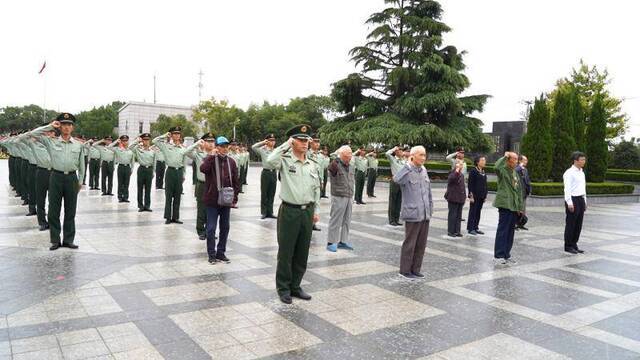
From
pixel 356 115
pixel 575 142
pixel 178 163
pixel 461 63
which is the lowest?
pixel 178 163

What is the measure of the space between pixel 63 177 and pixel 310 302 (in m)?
4.81

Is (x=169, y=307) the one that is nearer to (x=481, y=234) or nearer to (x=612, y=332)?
(x=612, y=332)

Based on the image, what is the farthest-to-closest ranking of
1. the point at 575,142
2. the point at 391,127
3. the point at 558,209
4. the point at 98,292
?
1. the point at 391,127
2. the point at 575,142
3. the point at 558,209
4. the point at 98,292

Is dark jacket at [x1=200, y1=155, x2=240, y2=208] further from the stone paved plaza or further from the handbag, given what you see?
the stone paved plaza

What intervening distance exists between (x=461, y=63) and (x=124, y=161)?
20.6m

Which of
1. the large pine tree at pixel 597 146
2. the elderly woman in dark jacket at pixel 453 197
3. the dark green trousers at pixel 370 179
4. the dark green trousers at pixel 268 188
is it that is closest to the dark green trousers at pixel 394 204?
the elderly woman in dark jacket at pixel 453 197

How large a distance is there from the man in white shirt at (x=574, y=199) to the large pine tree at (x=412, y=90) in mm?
16779

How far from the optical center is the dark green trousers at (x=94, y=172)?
18.4 m

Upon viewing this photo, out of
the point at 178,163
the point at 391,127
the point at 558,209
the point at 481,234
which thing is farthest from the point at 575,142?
the point at 178,163

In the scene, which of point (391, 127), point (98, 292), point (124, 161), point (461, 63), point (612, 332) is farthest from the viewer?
point (461, 63)

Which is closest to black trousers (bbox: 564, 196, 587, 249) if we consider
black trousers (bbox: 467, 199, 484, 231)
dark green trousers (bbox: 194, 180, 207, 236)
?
black trousers (bbox: 467, 199, 484, 231)

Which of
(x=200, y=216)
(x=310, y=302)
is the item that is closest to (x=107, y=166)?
(x=200, y=216)

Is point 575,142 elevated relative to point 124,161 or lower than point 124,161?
elevated

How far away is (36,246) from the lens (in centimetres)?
777
